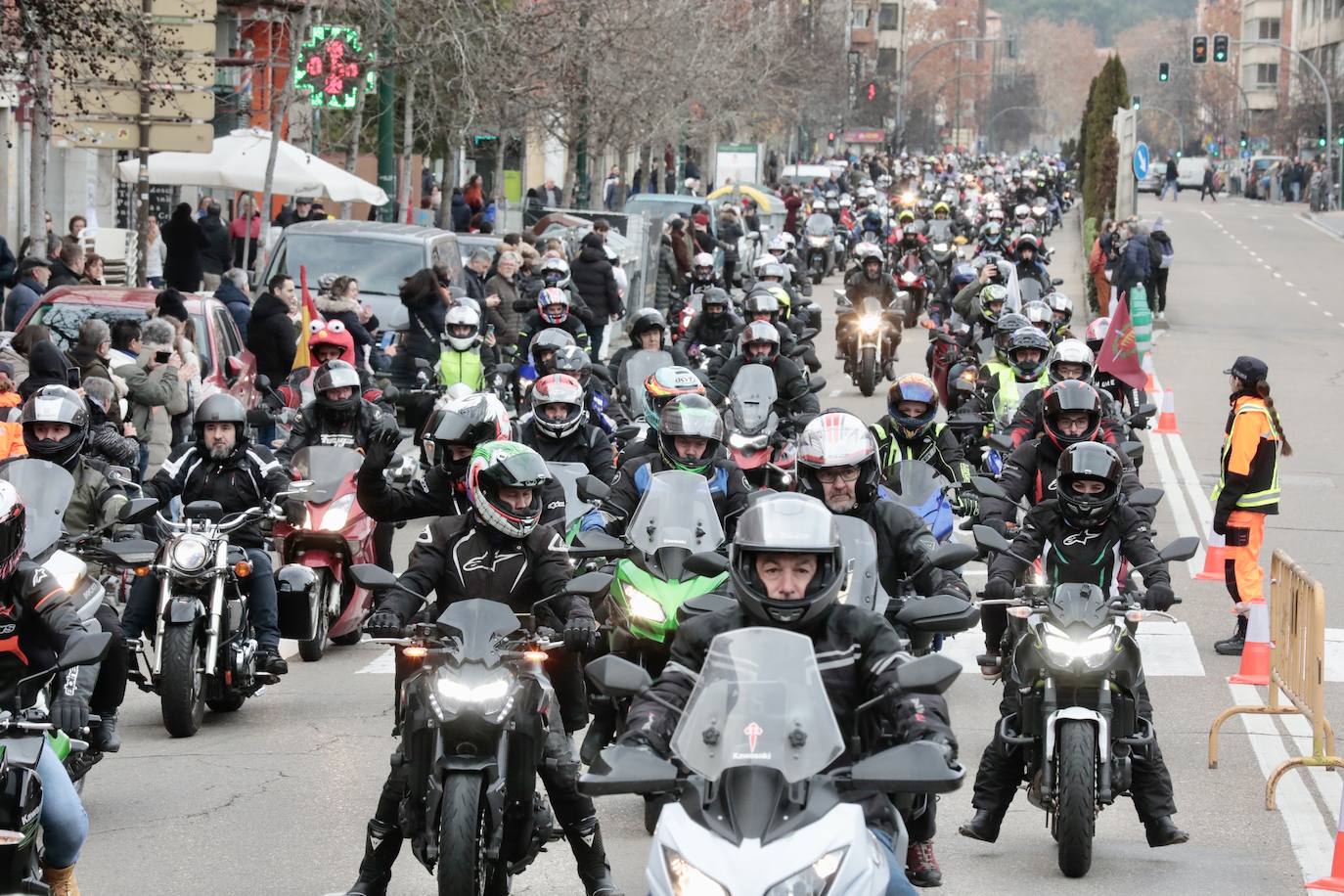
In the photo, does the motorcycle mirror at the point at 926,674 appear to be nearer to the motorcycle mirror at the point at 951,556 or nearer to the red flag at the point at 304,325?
the motorcycle mirror at the point at 951,556

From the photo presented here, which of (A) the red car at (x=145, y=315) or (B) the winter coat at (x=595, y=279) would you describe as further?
(B) the winter coat at (x=595, y=279)

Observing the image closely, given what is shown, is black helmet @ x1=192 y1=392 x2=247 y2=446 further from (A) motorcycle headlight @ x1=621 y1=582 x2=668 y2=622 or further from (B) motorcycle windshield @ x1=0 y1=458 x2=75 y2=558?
(A) motorcycle headlight @ x1=621 y1=582 x2=668 y2=622

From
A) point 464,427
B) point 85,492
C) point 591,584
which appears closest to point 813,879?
point 591,584

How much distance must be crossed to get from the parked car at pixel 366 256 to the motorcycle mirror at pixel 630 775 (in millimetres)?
19239

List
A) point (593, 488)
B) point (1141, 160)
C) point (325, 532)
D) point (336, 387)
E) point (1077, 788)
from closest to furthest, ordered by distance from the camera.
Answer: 1. point (1077, 788)
2. point (593, 488)
3. point (325, 532)
4. point (336, 387)
5. point (1141, 160)

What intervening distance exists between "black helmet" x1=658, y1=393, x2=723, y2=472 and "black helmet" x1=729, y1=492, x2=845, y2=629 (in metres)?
4.50

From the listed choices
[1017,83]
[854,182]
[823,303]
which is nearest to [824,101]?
[854,182]

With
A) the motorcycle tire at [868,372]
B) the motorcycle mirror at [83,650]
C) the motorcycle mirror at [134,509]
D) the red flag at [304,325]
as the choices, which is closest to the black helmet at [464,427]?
the motorcycle mirror at [134,509]

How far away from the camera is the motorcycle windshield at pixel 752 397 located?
15109 mm

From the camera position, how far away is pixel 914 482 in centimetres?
1173

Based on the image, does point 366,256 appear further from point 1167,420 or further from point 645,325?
point 1167,420

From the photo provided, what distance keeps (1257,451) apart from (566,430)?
13.6 ft

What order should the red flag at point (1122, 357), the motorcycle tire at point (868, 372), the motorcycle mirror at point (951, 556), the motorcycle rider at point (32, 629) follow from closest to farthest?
1. the motorcycle rider at point (32, 629)
2. the motorcycle mirror at point (951, 556)
3. the red flag at point (1122, 357)
4. the motorcycle tire at point (868, 372)

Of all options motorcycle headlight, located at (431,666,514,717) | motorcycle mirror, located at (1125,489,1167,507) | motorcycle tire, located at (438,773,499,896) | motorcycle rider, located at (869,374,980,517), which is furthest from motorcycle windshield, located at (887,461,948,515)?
motorcycle tire, located at (438,773,499,896)
